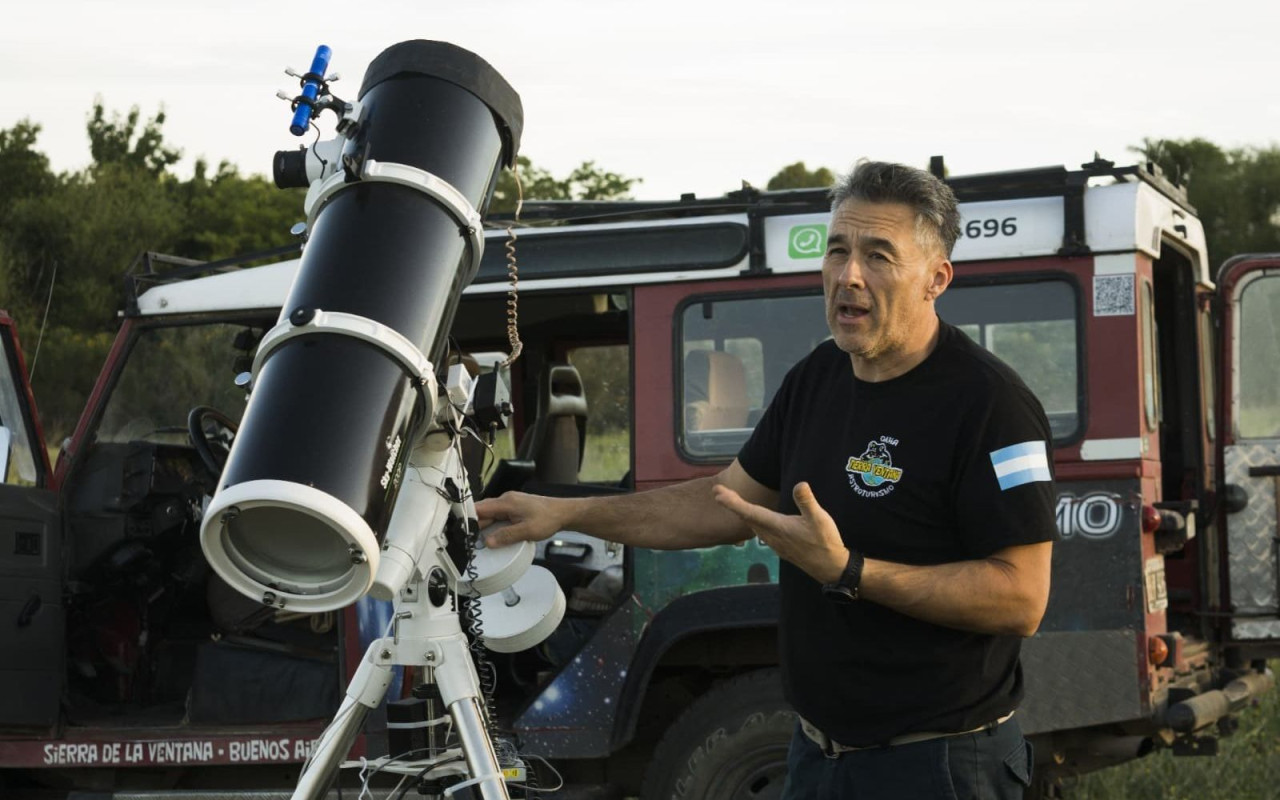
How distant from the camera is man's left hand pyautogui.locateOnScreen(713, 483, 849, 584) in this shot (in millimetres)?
2824

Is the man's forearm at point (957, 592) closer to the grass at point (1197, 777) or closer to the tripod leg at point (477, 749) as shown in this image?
the tripod leg at point (477, 749)

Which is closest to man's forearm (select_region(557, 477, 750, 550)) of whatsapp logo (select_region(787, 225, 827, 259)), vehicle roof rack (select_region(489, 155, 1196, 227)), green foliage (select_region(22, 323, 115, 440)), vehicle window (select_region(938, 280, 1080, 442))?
vehicle roof rack (select_region(489, 155, 1196, 227))

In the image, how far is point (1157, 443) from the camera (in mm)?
5984

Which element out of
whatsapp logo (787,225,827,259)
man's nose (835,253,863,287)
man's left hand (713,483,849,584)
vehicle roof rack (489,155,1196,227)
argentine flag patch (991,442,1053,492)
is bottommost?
man's left hand (713,483,849,584)

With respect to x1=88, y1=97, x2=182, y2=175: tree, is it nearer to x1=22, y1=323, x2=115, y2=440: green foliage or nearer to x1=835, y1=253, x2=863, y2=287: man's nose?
x1=22, y1=323, x2=115, y2=440: green foliage

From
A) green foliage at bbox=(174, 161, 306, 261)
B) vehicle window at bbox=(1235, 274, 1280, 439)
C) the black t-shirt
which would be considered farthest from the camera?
green foliage at bbox=(174, 161, 306, 261)

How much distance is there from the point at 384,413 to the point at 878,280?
3.30 ft

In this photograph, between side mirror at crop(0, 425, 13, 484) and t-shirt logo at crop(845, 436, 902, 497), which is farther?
side mirror at crop(0, 425, 13, 484)

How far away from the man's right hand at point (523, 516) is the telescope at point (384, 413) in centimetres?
6

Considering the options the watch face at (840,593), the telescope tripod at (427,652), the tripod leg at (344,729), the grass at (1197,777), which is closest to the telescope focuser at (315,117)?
the telescope tripod at (427,652)

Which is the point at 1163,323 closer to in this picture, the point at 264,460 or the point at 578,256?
the point at 578,256

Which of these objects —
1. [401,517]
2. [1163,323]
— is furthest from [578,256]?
[401,517]

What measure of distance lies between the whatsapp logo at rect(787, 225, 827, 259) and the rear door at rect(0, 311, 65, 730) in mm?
3062

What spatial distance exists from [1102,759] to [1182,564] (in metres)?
1.01
